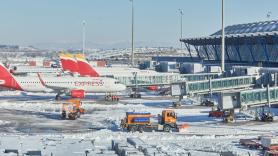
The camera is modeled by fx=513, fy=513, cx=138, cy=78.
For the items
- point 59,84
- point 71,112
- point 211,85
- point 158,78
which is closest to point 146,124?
point 71,112

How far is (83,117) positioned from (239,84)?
30.1 m

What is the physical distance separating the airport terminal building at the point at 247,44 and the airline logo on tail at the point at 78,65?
127ft

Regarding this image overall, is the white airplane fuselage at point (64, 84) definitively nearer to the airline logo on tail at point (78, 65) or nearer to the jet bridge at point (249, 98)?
the airline logo on tail at point (78, 65)

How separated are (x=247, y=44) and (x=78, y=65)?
45988 mm

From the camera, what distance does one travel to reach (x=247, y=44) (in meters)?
136

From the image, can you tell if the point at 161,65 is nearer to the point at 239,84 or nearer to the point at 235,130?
the point at 239,84

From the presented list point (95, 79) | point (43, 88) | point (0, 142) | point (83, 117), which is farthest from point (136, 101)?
point (0, 142)

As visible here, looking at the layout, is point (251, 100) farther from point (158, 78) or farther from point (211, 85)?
point (158, 78)

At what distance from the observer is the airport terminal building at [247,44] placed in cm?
12500

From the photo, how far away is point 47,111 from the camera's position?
7425cm

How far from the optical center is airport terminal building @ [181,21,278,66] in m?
125

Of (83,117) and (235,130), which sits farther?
(83,117)

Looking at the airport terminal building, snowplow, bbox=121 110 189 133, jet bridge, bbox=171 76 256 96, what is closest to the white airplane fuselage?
jet bridge, bbox=171 76 256 96

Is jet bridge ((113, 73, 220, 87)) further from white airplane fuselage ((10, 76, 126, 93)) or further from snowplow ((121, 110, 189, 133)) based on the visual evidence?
snowplow ((121, 110, 189, 133))
